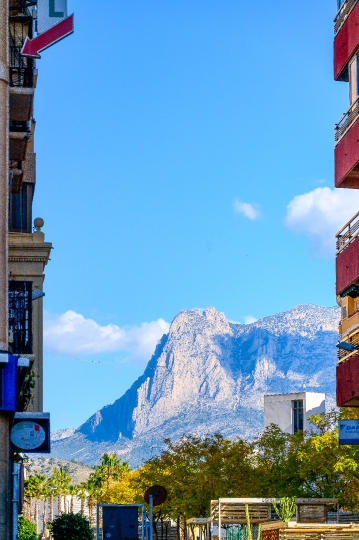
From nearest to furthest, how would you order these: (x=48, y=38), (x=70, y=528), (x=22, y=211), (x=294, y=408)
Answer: (x=48, y=38)
(x=70, y=528)
(x=22, y=211)
(x=294, y=408)

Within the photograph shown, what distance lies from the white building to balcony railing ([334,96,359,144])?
63.2 m

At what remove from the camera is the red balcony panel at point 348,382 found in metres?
28.4

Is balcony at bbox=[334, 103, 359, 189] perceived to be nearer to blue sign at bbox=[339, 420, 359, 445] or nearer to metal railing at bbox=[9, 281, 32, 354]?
blue sign at bbox=[339, 420, 359, 445]

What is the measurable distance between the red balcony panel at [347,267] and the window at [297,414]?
6299 centimetres

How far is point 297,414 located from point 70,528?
57.2m

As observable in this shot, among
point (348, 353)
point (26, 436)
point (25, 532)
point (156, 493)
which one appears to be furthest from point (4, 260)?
point (25, 532)

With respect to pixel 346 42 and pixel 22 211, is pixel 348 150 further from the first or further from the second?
pixel 22 211

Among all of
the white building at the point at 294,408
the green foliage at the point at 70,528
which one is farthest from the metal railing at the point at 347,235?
the white building at the point at 294,408

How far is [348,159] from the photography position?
93.3 ft

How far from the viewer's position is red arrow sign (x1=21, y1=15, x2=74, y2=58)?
2164cm

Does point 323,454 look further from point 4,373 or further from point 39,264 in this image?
point 4,373

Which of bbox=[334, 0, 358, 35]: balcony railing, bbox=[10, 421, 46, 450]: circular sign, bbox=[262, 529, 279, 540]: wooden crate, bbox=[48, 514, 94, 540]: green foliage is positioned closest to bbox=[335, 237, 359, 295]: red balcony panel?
bbox=[334, 0, 358, 35]: balcony railing

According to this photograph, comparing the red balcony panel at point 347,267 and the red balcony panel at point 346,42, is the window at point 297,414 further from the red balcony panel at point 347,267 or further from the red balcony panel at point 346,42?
the red balcony panel at point 346,42

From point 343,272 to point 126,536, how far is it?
912 cm
